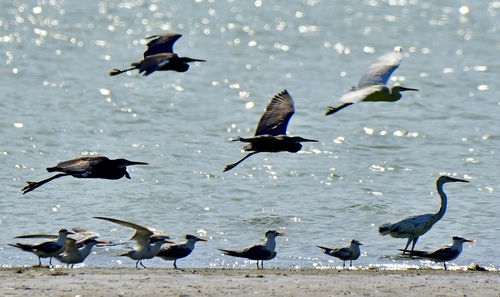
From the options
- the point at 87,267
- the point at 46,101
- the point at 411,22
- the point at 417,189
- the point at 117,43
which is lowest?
the point at 87,267

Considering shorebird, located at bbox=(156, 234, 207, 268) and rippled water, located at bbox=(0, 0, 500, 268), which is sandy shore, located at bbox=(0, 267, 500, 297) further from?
rippled water, located at bbox=(0, 0, 500, 268)

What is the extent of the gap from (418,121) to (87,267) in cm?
1297

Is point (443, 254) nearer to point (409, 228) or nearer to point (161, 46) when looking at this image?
point (409, 228)

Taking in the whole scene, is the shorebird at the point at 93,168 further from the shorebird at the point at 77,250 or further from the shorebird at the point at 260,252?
the shorebird at the point at 260,252

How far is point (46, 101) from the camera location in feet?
80.6

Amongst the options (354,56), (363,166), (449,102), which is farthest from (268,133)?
(354,56)

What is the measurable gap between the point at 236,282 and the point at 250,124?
39.0 feet

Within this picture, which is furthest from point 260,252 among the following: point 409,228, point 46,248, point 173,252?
point 46,248

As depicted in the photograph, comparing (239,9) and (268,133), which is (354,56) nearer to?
(239,9)

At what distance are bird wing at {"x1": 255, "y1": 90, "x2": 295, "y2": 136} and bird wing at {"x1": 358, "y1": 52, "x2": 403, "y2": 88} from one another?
100 cm

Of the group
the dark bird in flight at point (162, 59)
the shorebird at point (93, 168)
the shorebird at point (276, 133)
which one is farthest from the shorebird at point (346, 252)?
the dark bird in flight at point (162, 59)

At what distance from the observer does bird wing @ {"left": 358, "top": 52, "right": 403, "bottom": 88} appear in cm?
1327

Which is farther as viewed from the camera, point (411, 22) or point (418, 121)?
point (411, 22)

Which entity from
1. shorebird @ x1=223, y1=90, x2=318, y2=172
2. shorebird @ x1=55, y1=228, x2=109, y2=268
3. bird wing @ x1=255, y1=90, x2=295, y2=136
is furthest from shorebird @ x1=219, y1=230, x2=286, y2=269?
shorebird @ x1=55, y1=228, x2=109, y2=268
